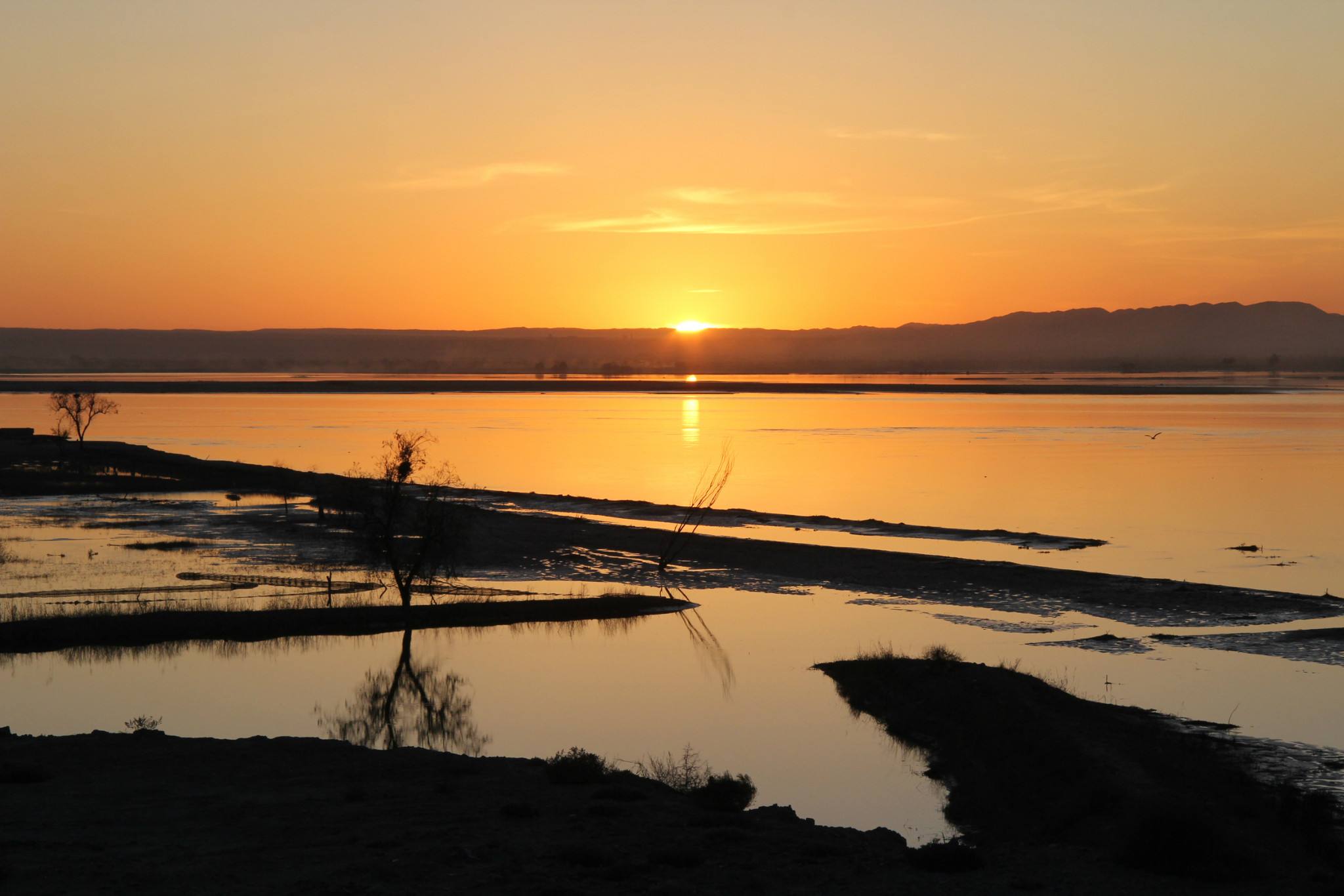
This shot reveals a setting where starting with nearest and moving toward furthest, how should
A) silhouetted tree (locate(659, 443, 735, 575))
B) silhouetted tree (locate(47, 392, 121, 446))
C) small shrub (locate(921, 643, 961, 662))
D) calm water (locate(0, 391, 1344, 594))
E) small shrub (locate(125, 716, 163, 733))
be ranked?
small shrub (locate(125, 716, 163, 733)), small shrub (locate(921, 643, 961, 662)), silhouetted tree (locate(659, 443, 735, 575)), calm water (locate(0, 391, 1344, 594)), silhouetted tree (locate(47, 392, 121, 446))

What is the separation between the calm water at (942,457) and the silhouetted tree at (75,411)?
7.05 feet

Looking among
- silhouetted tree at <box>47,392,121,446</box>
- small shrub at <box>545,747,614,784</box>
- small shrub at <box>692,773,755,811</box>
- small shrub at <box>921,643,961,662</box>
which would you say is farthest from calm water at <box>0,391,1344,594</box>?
small shrub at <box>545,747,614,784</box>

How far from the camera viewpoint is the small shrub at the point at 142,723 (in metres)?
22.0

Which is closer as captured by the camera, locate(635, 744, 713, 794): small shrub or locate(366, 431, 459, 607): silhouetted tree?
locate(635, 744, 713, 794): small shrub

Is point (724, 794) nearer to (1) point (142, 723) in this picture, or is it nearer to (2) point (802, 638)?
(1) point (142, 723)

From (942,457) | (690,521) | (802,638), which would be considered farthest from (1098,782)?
(942,457)

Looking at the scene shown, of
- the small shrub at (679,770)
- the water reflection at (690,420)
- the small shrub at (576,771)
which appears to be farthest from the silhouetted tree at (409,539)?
the water reflection at (690,420)

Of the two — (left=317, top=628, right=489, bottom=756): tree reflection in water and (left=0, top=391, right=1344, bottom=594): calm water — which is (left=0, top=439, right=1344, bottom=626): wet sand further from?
(left=317, top=628, right=489, bottom=756): tree reflection in water

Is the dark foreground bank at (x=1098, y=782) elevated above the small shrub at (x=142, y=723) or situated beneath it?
elevated above

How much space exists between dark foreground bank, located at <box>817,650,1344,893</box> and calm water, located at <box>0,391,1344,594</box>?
751 inches

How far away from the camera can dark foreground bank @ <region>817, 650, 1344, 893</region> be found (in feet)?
47.8

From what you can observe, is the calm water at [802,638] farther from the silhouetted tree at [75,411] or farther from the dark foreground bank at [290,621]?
the silhouetted tree at [75,411]

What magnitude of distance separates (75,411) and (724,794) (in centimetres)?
11244

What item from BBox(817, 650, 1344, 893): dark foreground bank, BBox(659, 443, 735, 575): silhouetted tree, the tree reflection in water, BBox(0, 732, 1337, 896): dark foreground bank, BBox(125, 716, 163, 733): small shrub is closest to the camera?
BBox(0, 732, 1337, 896): dark foreground bank
